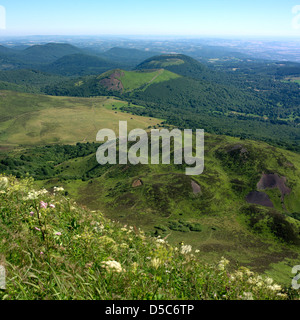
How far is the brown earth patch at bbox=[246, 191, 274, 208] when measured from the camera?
78.6 meters

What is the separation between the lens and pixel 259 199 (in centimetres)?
7956

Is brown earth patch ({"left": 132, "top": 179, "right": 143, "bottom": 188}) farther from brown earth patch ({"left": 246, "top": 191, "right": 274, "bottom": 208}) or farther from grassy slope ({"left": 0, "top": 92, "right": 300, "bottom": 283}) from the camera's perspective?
brown earth patch ({"left": 246, "top": 191, "right": 274, "bottom": 208})

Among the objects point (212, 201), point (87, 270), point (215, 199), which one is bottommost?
point (212, 201)

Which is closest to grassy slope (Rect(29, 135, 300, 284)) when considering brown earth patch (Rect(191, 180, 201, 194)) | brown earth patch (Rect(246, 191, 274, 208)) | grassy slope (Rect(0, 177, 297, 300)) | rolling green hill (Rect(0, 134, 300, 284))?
rolling green hill (Rect(0, 134, 300, 284))

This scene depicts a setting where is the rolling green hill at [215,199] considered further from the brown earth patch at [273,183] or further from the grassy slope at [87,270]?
the grassy slope at [87,270]

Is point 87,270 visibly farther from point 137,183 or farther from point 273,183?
point 273,183

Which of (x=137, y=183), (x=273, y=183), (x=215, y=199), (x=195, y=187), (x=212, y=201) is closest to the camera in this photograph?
(x=212, y=201)

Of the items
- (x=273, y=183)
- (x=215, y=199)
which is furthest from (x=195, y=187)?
(x=273, y=183)

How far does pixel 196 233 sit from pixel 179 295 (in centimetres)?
6022

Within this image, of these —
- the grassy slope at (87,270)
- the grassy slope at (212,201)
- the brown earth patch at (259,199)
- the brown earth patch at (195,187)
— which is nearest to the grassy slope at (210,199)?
the grassy slope at (212,201)

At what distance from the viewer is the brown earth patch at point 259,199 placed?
78625 mm
